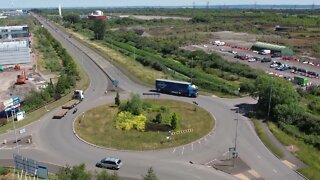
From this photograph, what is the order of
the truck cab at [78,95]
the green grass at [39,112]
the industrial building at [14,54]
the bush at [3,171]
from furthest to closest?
the industrial building at [14,54]
the truck cab at [78,95]
the green grass at [39,112]
the bush at [3,171]

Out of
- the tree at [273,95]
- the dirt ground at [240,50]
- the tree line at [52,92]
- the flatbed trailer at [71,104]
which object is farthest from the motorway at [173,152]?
the dirt ground at [240,50]

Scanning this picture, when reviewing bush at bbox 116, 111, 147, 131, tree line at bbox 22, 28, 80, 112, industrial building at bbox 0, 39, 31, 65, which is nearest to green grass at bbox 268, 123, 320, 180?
bush at bbox 116, 111, 147, 131

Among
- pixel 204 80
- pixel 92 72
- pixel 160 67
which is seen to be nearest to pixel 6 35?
pixel 92 72

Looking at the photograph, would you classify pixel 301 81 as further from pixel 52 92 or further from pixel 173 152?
pixel 52 92

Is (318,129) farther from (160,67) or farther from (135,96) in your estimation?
(160,67)

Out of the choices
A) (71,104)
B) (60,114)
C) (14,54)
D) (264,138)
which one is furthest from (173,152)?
(14,54)

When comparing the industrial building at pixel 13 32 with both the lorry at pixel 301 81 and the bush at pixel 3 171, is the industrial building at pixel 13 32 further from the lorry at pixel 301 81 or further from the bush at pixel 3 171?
the bush at pixel 3 171

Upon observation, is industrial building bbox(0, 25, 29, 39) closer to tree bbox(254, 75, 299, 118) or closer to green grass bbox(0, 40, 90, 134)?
green grass bbox(0, 40, 90, 134)
